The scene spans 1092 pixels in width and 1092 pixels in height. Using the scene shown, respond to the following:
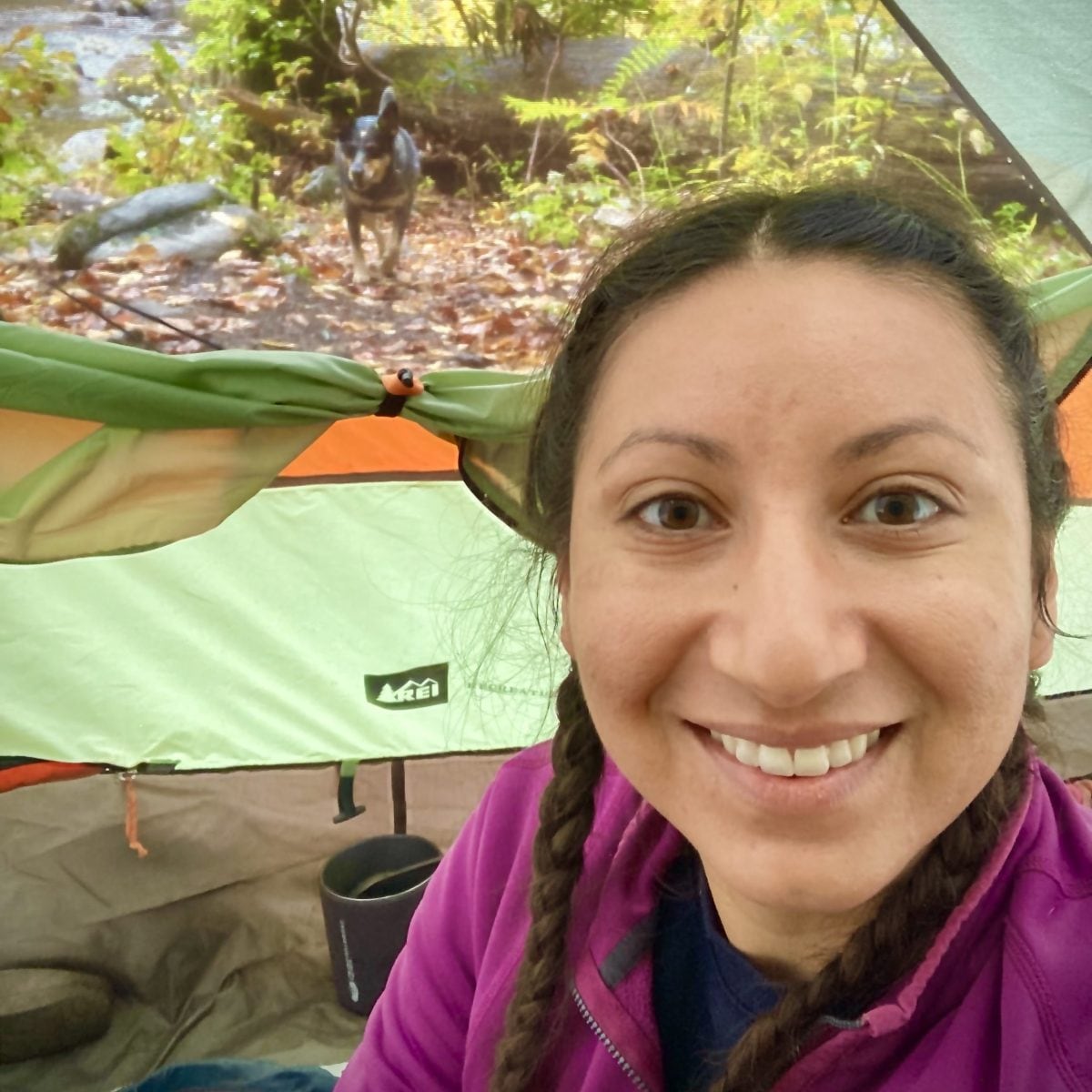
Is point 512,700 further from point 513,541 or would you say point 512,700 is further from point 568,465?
point 568,465

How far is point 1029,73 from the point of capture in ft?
5.01

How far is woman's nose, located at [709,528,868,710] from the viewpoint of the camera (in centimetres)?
48

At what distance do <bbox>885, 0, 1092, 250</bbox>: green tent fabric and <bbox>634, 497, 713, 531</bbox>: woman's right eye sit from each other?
144cm

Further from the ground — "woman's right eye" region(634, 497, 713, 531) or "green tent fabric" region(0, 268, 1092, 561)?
"woman's right eye" region(634, 497, 713, 531)

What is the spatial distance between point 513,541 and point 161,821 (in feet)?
3.16

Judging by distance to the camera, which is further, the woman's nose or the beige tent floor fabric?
the beige tent floor fabric

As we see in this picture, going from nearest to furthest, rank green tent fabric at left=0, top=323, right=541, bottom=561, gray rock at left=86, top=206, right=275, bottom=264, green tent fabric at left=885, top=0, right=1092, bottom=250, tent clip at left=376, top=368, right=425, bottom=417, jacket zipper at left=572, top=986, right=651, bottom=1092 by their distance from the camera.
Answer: jacket zipper at left=572, top=986, right=651, bottom=1092
green tent fabric at left=0, top=323, right=541, bottom=561
tent clip at left=376, top=368, right=425, bottom=417
green tent fabric at left=885, top=0, right=1092, bottom=250
gray rock at left=86, top=206, right=275, bottom=264

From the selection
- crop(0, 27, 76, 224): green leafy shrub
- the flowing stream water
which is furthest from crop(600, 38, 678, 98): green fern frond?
crop(0, 27, 76, 224): green leafy shrub

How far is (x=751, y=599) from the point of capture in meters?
0.50

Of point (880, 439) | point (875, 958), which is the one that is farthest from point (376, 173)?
point (875, 958)

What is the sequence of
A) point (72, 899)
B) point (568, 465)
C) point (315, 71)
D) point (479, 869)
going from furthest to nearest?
point (315, 71) < point (72, 899) < point (479, 869) < point (568, 465)

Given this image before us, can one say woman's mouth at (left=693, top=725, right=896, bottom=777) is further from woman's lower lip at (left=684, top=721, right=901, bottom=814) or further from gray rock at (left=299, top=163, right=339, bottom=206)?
gray rock at (left=299, top=163, right=339, bottom=206)

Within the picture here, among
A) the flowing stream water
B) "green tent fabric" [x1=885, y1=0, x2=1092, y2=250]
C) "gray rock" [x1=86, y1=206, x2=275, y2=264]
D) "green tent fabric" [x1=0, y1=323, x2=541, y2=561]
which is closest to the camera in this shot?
"green tent fabric" [x1=0, y1=323, x2=541, y2=561]

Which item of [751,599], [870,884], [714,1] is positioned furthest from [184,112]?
[870,884]
